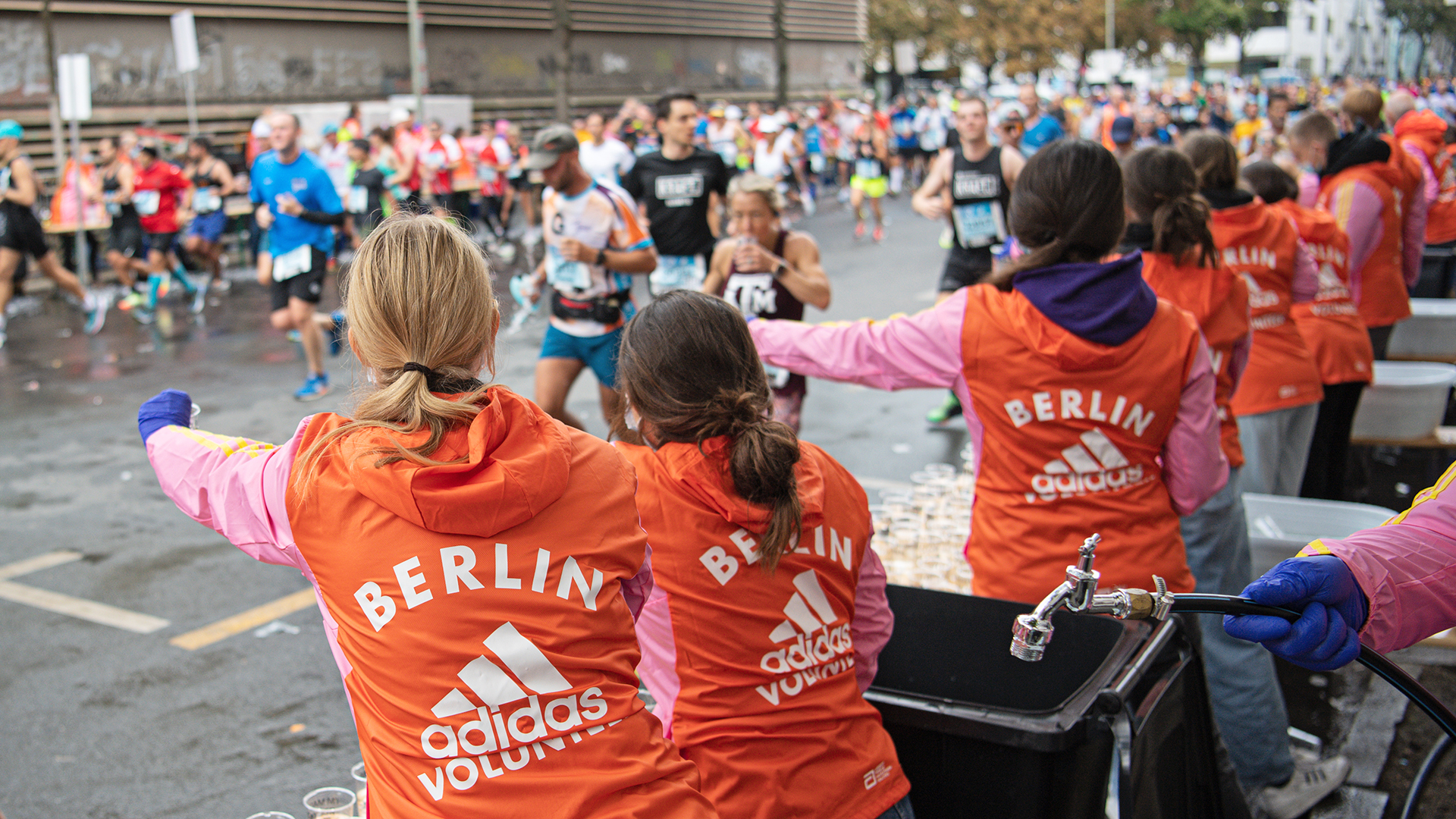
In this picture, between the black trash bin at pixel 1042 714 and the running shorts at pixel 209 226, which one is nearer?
the black trash bin at pixel 1042 714

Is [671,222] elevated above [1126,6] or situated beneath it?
situated beneath

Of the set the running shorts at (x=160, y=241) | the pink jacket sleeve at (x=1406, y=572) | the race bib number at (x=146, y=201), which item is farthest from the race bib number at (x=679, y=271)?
the race bib number at (x=146, y=201)

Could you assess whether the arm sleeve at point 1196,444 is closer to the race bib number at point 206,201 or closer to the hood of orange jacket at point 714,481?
the hood of orange jacket at point 714,481

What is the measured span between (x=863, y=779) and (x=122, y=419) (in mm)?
8109

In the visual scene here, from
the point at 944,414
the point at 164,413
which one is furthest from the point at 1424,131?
the point at 164,413

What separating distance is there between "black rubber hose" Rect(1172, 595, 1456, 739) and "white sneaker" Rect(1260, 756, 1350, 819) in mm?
1524

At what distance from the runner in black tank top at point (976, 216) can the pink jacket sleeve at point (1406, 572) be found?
6030mm

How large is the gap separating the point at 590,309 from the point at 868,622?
4.02 metres

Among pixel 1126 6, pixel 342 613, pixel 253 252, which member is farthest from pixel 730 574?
pixel 1126 6

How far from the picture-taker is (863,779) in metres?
2.15

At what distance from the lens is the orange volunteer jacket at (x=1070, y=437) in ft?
9.06

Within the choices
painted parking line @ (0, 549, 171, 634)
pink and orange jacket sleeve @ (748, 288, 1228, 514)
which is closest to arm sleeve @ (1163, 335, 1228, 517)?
pink and orange jacket sleeve @ (748, 288, 1228, 514)

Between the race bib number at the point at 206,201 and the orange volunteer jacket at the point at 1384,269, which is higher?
the race bib number at the point at 206,201

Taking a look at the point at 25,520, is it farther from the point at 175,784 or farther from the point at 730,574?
the point at 730,574
